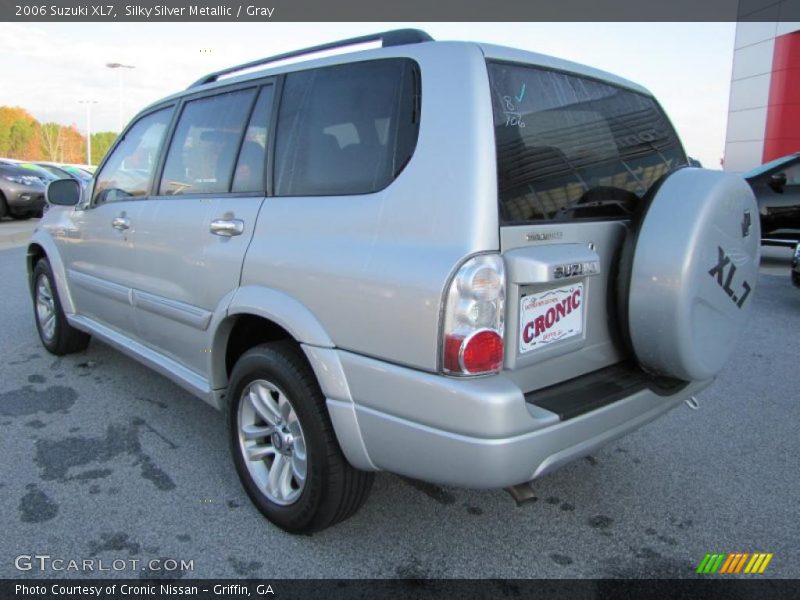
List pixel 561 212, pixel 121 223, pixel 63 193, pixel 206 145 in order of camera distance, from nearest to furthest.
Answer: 1. pixel 561 212
2. pixel 206 145
3. pixel 121 223
4. pixel 63 193

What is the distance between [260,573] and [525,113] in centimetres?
194

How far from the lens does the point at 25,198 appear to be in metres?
Answer: 14.3

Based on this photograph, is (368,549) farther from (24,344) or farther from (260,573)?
(24,344)

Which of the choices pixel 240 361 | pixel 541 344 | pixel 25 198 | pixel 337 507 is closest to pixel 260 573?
pixel 337 507

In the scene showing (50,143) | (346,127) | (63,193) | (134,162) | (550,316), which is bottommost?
(550,316)

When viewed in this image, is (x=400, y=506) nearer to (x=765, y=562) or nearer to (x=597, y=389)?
(x=597, y=389)

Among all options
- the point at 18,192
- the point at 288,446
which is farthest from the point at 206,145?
the point at 18,192

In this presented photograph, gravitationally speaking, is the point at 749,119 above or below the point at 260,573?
above

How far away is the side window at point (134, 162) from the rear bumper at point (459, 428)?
7.01 feet

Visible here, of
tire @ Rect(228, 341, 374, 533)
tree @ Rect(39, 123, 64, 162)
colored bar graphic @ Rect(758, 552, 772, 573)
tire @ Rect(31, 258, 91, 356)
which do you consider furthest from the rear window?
tree @ Rect(39, 123, 64, 162)

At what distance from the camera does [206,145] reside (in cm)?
306

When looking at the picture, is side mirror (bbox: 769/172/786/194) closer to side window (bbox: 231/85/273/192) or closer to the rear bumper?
the rear bumper

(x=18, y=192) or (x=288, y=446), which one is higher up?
(x=18, y=192)

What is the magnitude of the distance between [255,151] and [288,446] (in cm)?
130
